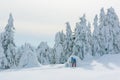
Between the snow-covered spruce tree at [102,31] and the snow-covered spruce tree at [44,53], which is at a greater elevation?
the snow-covered spruce tree at [102,31]

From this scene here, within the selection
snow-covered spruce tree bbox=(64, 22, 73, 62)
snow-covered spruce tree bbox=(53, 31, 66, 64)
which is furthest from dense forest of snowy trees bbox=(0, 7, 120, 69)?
snow-covered spruce tree bbox=(53, 31, 66, 64)

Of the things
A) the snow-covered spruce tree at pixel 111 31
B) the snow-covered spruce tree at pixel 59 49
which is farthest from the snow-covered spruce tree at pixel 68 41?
the snow-covered spruce tree at pixel 111 31

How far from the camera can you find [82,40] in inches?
2226

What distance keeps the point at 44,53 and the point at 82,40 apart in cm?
1753

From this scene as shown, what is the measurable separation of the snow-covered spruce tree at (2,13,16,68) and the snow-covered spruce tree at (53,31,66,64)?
48.4ft

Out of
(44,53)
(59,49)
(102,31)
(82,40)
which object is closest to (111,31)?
(102,31)

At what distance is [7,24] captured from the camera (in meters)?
55.5

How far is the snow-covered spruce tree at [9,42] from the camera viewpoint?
55375 millimetres

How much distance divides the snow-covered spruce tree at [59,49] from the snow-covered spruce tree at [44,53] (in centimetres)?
139

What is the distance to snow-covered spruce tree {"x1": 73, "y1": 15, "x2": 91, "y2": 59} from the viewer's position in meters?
55.8

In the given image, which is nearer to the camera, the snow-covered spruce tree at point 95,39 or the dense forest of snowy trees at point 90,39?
the dense forest of snowy trees at point 90,39

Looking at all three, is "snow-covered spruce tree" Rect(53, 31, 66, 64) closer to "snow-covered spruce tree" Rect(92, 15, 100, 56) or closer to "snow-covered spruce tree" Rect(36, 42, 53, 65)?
"snow-covered spruce tree" Rect(36, 42, 53, 65)

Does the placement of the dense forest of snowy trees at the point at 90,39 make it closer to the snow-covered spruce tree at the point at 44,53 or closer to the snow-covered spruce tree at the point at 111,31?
the snow-covered spruce tree at the point at 111,31

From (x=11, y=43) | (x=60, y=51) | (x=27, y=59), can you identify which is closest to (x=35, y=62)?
(x=27, y=59)
